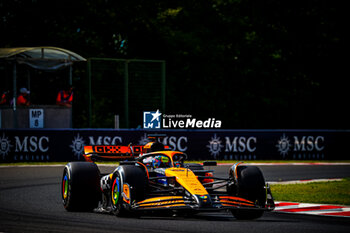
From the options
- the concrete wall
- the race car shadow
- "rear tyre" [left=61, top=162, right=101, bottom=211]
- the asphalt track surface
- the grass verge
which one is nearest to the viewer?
the asphalt track surface

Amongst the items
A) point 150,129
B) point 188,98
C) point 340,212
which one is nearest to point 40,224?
point 340,212

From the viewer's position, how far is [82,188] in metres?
10.9

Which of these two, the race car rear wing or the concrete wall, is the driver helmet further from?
the concrete wall

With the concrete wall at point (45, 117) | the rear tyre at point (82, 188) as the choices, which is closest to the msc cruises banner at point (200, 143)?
the concrete wall at point (45, 117)

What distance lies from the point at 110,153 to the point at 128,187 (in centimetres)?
294

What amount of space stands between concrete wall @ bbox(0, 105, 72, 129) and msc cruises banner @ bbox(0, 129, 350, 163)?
2.03 metres

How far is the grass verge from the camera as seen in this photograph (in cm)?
1266

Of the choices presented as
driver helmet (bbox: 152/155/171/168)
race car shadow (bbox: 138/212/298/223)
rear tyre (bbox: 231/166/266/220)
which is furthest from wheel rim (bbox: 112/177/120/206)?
rear tyre (bbox: 231/166/266/220)

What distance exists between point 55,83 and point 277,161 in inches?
518

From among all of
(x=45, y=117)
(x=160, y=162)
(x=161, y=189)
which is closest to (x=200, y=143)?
(x=45, y=117)

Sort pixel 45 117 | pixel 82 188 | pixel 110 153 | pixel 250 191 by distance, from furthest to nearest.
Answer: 1. pixel 45 117
2. pixel 110 153
3. pixel 82 188
4. pixel 250 191

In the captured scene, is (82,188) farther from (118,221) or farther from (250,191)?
(250,191)

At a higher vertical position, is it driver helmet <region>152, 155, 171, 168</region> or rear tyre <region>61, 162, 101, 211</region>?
driver helmet <region>152, 155, 171, 168</region>

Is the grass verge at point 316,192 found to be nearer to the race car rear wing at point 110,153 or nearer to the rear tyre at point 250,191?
the rear tyre at point 250,191
